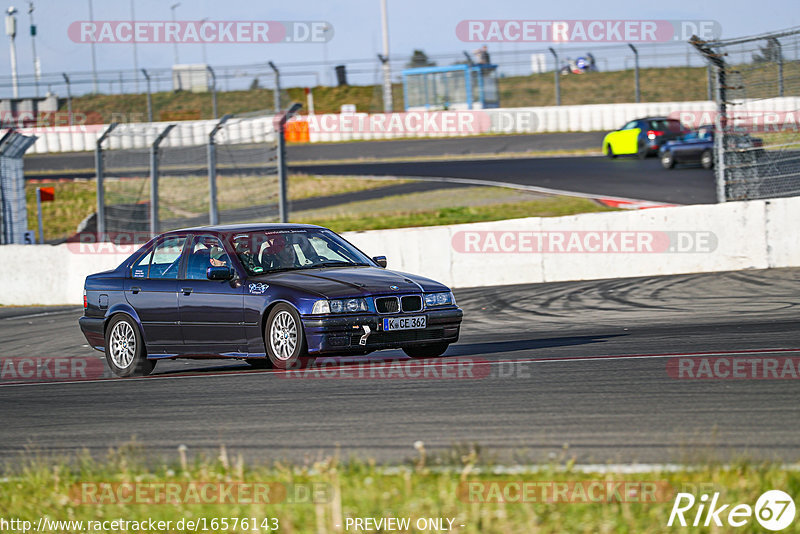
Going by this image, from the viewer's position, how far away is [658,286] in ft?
48.3

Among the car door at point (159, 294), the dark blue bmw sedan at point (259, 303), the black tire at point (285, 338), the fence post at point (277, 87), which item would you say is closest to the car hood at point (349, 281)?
the dark blue bmw sedan at point (259, 303)

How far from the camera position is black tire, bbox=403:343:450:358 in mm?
9109

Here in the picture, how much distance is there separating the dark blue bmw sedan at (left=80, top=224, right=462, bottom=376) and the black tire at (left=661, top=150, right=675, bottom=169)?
62.4ft

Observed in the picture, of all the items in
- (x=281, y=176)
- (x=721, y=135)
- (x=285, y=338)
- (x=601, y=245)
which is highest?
(x=721, y=135)

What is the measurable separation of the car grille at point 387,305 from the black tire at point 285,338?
634 millimetres

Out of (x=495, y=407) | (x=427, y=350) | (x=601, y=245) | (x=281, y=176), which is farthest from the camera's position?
(x=281, y=176)

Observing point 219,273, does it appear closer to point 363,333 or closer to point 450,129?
point 363,333

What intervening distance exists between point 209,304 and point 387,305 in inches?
63.8

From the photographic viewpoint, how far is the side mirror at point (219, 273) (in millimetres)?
8773

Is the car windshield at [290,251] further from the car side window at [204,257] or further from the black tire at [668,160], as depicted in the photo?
the black tire at [668,160]

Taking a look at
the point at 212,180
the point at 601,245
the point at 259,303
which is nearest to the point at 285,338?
the point at 259,303

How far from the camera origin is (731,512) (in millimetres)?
3898

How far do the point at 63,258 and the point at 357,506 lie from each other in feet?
50.7

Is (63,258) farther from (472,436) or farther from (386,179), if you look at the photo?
(472,436)
